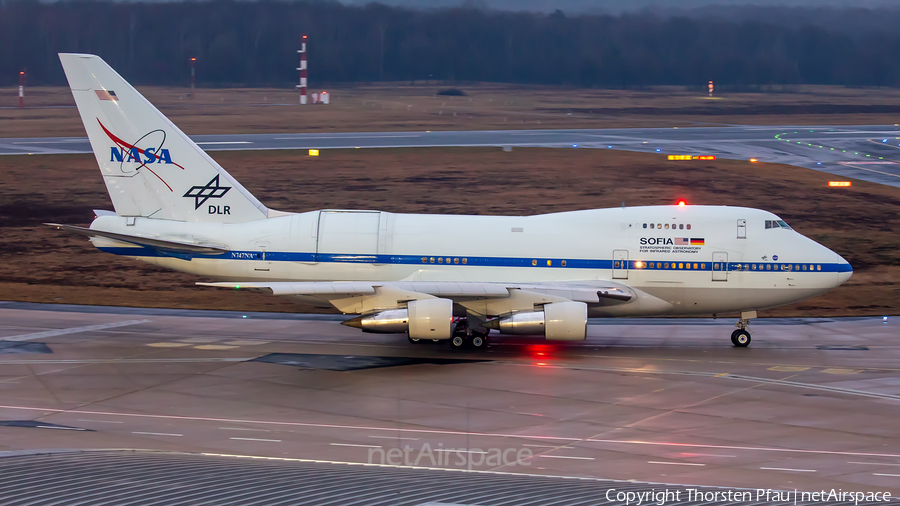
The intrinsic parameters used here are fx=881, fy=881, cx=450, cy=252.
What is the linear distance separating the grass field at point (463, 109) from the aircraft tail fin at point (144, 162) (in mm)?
61993

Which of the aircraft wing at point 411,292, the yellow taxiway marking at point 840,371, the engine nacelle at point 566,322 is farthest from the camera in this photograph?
the aircraft wing at point 411,292

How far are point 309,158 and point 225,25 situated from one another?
13469 cm

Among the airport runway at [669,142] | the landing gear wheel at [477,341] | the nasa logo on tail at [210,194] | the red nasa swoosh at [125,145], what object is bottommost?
the landing gear wheel at [477,341]

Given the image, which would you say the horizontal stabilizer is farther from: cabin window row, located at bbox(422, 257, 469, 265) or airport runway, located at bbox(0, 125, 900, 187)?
airport runway, located at bbox(0, 125, 900, 187)

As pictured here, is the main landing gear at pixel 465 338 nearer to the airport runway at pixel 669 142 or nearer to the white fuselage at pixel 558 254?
the white fuselage at pixel 558 254

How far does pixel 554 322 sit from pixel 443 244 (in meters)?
5.58

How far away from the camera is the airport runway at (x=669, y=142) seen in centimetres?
7931

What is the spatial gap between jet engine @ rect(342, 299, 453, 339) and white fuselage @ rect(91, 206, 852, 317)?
2990 millimetres

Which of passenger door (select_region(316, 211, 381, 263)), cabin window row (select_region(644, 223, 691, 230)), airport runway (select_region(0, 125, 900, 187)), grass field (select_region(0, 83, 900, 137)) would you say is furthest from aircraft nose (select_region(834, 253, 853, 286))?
grass field (select_region(0, 83, 900, 137))

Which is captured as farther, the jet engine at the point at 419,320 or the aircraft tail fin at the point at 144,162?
the aircraft tail fin at the point at 144,162

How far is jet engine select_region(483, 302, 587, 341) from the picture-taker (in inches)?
1234

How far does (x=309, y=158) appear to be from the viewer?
7756cm

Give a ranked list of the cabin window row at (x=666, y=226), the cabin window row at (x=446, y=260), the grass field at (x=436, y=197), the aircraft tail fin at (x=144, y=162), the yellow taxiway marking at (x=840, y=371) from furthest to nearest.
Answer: the grass field at (x=436, y=197)
the aircraft tail fin at (x=144, y=162)
the cabin window row at (x=666, y=226)
the cabin window row at (x=446, y=260)
the yellow taxiway marking at (x=840, y=371)

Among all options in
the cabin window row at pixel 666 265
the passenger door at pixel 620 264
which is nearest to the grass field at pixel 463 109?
the passenger door at pixel 620 264
